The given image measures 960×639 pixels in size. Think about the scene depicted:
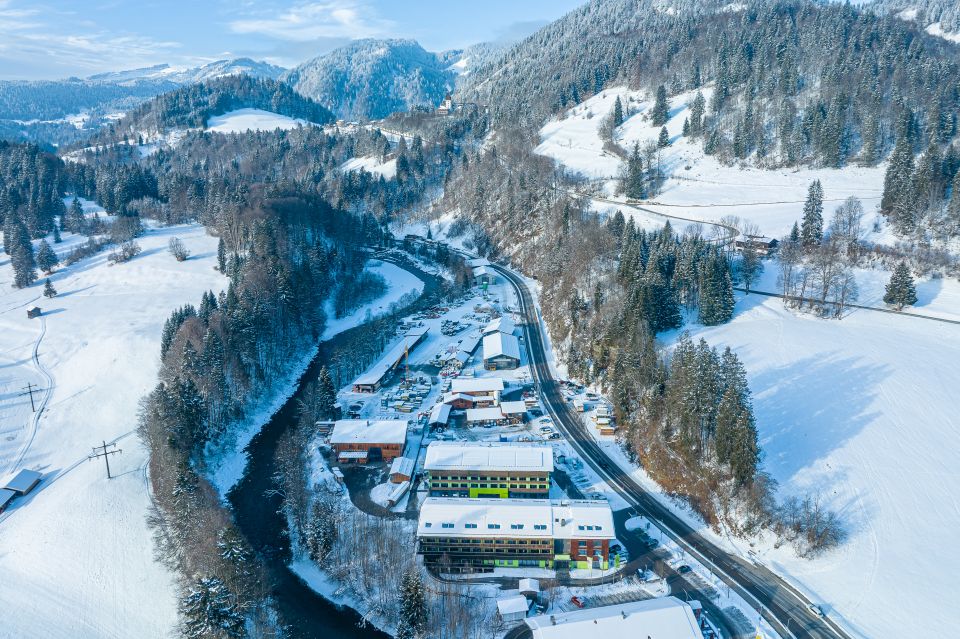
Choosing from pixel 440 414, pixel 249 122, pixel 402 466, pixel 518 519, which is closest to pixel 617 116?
pixel 440 414

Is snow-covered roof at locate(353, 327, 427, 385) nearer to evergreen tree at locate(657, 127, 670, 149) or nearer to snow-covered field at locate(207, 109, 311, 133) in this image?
evergreen tree at locate(657, 127, 670, 149)

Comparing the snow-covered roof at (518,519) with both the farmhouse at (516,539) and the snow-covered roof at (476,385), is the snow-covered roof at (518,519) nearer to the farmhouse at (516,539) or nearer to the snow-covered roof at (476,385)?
the farmhouse at (516,539)

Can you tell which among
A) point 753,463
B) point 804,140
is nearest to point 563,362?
point 753,463

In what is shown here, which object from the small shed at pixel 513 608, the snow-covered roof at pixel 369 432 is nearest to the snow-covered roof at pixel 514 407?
the snow-covered roof at pixel 369 432

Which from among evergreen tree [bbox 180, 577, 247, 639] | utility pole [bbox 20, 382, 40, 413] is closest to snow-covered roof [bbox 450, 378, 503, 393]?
evergreen tree [bbox 180, 577, 247, 639]

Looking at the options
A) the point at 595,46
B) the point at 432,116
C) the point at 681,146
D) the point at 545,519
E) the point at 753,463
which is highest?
the point at 595,46

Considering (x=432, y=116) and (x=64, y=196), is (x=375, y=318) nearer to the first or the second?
(x=64, y=196)
